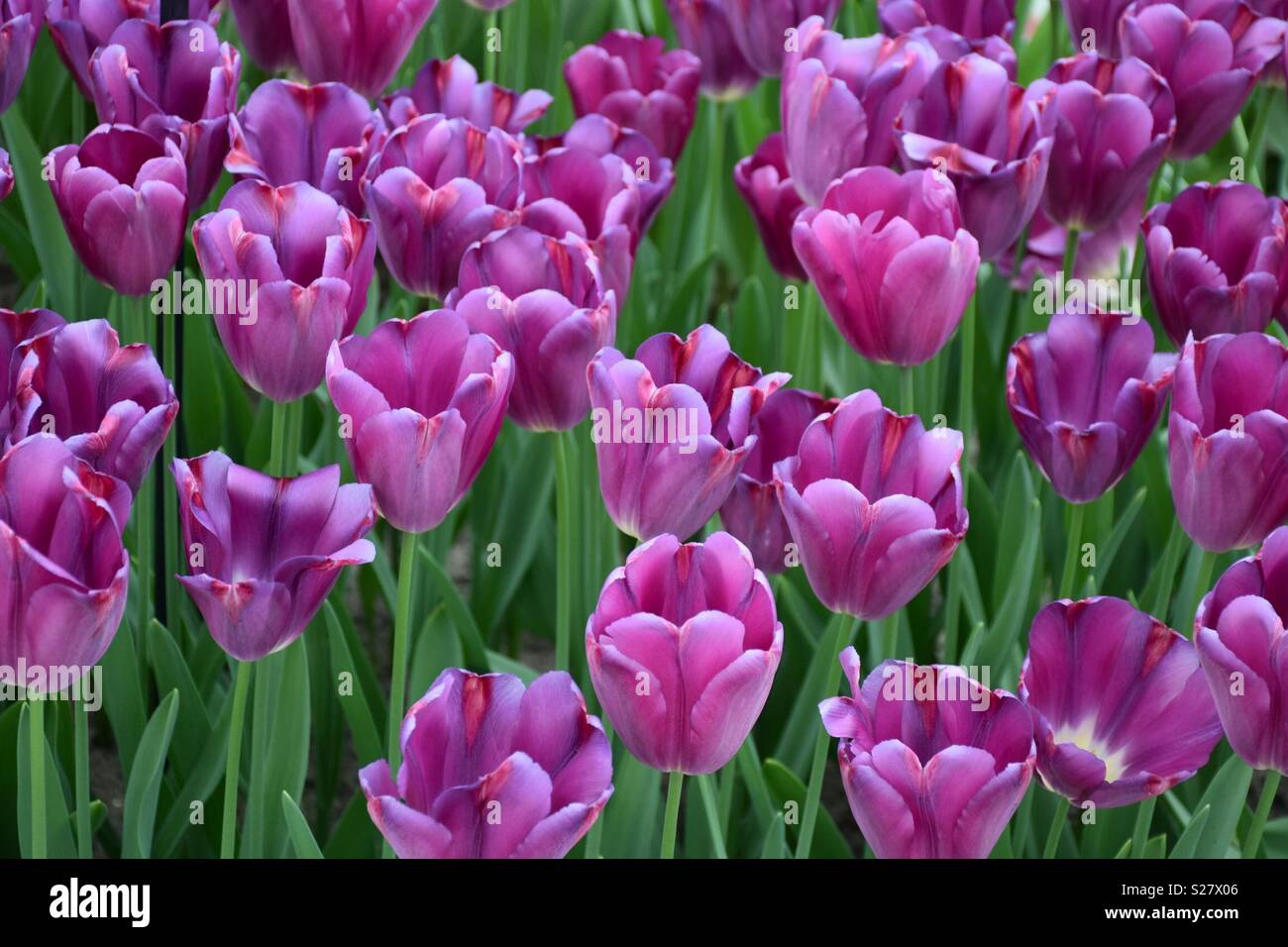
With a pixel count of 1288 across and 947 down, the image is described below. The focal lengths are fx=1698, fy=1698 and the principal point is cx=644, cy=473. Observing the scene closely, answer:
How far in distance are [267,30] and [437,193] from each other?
1.18ft

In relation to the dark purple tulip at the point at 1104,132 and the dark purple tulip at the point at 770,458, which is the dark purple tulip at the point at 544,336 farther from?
the dark purple tulip at the point at 1104,132

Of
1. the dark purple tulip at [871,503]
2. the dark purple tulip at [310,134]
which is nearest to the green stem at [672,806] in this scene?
the dark purple tulip at [871,503]

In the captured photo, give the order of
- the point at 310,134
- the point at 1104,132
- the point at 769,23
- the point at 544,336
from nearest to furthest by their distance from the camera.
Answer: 1. the point at 544,336
2. the point at 310,134
3. the point at 1104,132
4. the point at 769,23

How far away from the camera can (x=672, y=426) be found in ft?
3.07

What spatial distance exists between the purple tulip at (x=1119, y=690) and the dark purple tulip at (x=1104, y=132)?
497 millimetres

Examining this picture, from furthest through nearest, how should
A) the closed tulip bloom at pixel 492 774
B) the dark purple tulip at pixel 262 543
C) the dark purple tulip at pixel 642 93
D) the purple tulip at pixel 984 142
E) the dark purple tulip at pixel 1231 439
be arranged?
the dark purple tulip at pixel 642 93, the purple tulip at pixel 984 142, the dark purple tulip at pixel 1231 439, the dark purple tulip at pixel 262 543, the closed tulip bloom at pixel 492 774

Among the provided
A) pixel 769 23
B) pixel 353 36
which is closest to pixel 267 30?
pixel 353 36

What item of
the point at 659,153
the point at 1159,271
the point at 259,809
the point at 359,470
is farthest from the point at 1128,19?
the point at 259,809

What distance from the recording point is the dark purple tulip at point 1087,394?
109 cm

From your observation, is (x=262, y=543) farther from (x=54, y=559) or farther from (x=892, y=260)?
(x=892, y=260)

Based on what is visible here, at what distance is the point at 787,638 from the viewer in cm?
145

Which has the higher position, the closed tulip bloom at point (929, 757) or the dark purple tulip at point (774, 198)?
the dark purple tulip at point (774, 198)

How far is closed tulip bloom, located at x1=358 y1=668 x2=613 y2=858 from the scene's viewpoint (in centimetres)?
77

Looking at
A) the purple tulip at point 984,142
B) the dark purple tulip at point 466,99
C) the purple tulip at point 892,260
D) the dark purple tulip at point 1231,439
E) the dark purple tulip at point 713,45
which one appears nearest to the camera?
the dark purple tulip at point 1231,439
